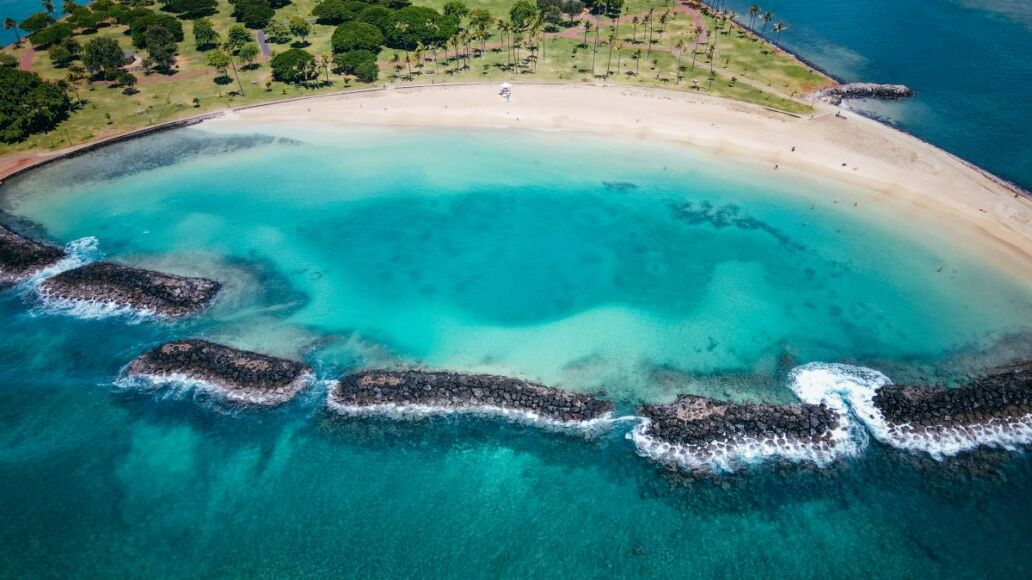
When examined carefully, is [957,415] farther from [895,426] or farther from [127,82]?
[127,82]

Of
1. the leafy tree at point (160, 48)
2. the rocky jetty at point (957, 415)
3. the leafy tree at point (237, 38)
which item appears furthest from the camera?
the leafy tree at point (237, 38)

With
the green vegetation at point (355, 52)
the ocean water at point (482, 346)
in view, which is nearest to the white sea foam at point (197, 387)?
the ocean water at point (482, 346)

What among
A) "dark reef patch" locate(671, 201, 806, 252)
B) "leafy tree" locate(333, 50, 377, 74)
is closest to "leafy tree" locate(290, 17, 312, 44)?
"leafy tree" locate(333, 50, 377, 74)

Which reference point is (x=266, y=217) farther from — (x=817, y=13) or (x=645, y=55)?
(x=817, y=13)

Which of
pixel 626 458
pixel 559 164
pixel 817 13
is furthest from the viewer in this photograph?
pixel 817 13

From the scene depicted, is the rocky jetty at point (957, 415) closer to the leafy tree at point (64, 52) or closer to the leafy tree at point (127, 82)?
the leafy tree at point (127, 82)

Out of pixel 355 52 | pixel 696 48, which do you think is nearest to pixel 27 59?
pixel 355 52

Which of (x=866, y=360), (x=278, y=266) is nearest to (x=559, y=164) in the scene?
(x=278, y=266)

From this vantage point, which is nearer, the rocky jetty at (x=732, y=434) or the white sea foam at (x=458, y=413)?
the rocky jetty at (x=732, y=434)
